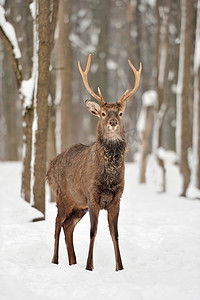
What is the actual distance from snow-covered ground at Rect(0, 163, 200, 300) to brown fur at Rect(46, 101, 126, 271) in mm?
395

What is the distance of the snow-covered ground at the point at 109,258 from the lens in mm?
4191

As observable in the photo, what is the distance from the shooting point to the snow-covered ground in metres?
4.19

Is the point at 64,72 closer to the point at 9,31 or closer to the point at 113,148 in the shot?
the point at 9,31

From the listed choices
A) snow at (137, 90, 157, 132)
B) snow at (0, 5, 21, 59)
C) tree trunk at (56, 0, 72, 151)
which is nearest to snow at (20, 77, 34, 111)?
snow at (0, 5, 21, 59)

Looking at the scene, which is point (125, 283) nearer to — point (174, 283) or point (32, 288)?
point (174, 283)

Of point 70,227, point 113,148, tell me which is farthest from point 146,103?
point 113,148

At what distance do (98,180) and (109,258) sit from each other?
1.34 m

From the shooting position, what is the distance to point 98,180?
522 cm

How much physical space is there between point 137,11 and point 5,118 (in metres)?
8.67

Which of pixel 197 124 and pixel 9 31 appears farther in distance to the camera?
pixel 197 124

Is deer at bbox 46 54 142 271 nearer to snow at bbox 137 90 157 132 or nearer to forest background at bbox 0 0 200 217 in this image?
forest background at bbox 0 0 200 217

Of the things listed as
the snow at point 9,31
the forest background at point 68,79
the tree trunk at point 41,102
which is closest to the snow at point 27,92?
the forest background at point 68,79

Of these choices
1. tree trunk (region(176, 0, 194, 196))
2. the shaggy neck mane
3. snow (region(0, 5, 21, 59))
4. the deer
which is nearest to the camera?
the deer

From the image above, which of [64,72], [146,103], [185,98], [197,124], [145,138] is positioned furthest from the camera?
[145,138]
